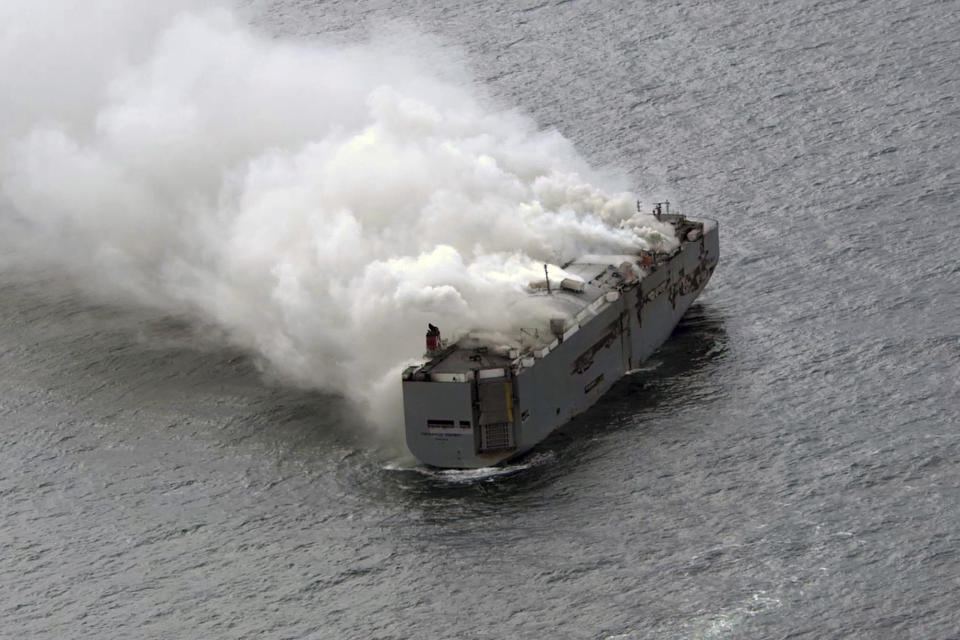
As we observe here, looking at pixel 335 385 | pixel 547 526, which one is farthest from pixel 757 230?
pixel 547 526

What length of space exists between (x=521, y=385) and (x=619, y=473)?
6990 mm

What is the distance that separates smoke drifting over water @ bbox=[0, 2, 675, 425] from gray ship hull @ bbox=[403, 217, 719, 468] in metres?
4.36

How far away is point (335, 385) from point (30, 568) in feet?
76.2

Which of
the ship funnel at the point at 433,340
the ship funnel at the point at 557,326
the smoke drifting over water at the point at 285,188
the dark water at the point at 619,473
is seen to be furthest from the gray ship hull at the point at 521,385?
the smoke drifting over water at the point at 285,188

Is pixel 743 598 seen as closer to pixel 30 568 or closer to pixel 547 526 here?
pixel 547 526

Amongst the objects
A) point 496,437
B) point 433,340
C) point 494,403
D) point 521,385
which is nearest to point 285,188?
point 433,340

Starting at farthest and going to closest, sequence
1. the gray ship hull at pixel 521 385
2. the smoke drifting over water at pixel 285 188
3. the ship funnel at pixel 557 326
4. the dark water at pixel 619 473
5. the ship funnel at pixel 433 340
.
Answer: the smoke drifting over water at pixel 285 188, the ship funnel at pixel 557 326, the ship funnel at pixel 433 340, the gray ship hull at pixel 521 385, the dark water at pixel 619 473

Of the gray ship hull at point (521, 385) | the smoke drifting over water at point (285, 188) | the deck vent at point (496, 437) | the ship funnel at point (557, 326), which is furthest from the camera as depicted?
the smoke drifting over water at point (285, 188)

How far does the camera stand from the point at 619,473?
8944cm

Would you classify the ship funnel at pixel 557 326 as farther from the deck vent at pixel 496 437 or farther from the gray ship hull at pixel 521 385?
the deck vent at pixel 496 437

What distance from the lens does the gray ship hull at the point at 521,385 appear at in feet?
298

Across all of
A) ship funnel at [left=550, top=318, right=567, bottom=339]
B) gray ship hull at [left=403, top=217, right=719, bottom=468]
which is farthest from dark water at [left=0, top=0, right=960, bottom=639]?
ship funnel at [left=550, top=318, right=567, bottom=339]

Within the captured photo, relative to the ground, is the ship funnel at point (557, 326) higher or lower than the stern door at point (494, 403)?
higher

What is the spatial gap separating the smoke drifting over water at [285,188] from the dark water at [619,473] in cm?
472
